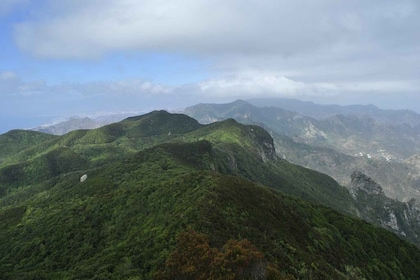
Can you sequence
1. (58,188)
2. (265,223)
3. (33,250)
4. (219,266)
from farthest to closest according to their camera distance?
(58,188)
(33,250)
(265,223)
(219,266)

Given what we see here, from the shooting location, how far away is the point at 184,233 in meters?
66.3

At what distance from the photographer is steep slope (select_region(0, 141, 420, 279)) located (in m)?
64.1

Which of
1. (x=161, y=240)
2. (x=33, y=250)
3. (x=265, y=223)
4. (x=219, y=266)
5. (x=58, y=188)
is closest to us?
(x=219, y=266)

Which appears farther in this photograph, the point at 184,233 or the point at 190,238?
the point at 184,233

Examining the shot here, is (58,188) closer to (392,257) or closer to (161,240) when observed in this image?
(161,240)

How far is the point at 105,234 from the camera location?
91.9m

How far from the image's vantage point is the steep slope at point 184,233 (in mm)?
64125

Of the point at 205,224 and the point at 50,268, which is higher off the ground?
the point at 205,224

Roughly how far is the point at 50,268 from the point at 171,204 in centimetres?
3056

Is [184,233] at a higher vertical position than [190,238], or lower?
lower

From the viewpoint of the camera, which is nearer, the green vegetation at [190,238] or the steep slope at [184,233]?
the green vegetation at [190,238]

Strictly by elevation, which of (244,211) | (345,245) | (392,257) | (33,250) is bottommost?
(392,257)

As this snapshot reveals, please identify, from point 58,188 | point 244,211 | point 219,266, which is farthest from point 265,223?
point 58,188

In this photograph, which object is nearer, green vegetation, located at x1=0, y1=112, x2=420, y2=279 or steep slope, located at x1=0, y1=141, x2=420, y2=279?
green vegetation, located at x1=0, y1=112, x2=420, y2=279
